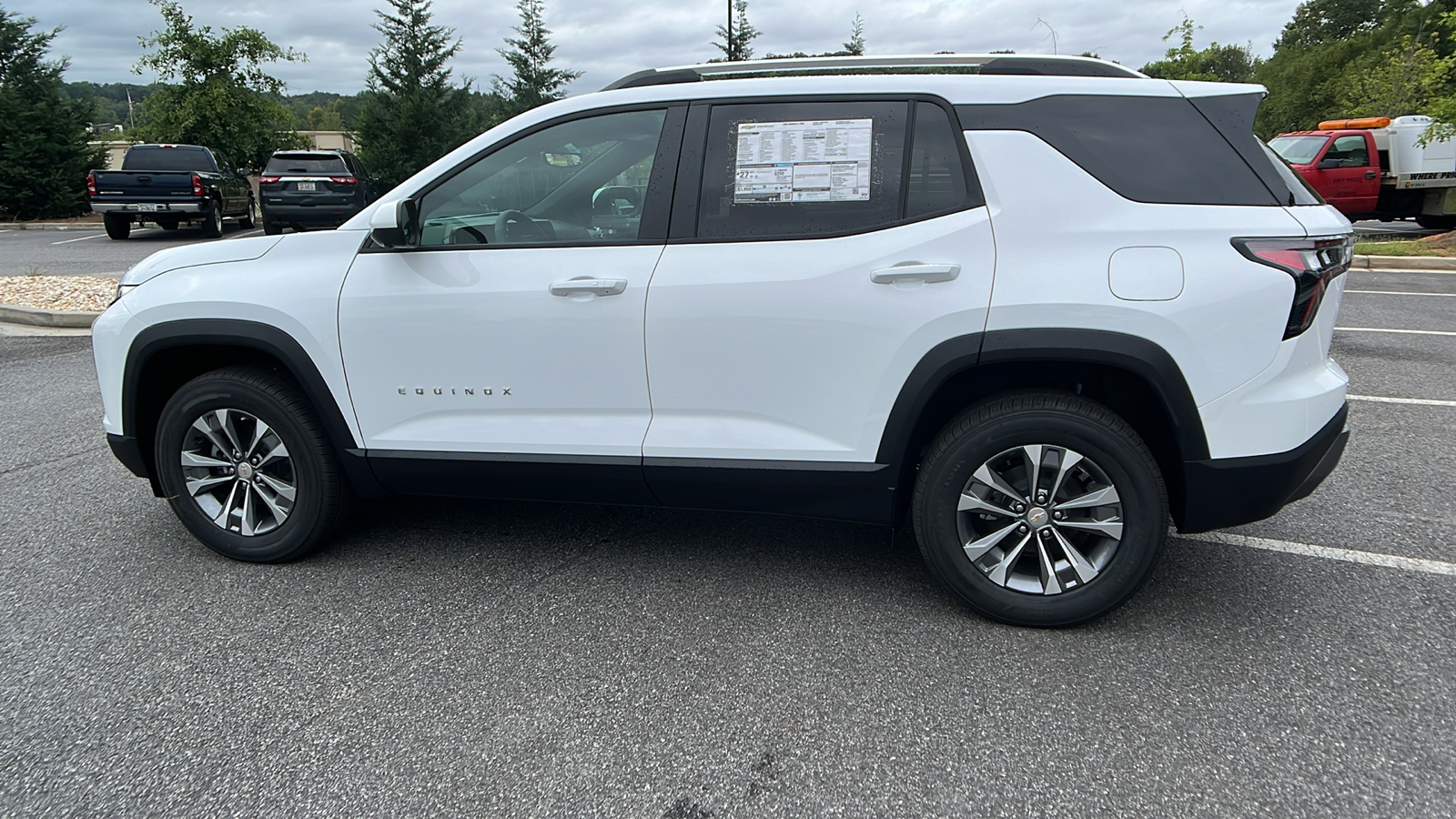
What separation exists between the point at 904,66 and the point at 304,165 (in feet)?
56.9

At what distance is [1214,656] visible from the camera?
9.43ft

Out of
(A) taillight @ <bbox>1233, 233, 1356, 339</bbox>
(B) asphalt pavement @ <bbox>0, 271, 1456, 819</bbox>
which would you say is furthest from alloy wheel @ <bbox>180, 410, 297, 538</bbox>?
(A) taillight @ <bbox>1233, 233, 1356, 339</bbox>

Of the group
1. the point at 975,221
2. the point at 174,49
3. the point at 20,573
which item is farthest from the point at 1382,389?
the point at 174,49

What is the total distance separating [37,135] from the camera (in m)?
23.9

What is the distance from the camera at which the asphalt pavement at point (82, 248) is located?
13.8m

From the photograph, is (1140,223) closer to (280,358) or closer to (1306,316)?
(1306,316)

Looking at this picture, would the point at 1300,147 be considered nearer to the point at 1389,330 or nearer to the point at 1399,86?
the point at 1389,330

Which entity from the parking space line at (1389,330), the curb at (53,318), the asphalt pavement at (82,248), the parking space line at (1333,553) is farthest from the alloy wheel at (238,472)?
the asphalt pavement at (82,248)

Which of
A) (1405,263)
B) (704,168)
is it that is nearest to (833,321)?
(704,168)

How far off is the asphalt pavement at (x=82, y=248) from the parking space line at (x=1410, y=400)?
13563 mm

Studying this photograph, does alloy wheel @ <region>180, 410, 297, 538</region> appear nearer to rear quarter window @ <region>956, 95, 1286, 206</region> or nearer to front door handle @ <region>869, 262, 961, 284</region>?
front door handle @ <region>869, 262, 961, 284</region>

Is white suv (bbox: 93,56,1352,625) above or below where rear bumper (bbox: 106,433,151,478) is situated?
above

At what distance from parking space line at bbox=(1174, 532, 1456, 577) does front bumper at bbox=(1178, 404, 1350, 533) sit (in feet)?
2.80

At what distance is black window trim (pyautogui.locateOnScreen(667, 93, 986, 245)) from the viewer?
9.73 ft
